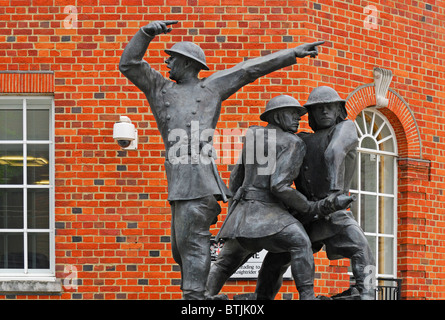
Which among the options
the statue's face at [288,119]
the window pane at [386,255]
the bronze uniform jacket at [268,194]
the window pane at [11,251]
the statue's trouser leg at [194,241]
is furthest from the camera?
the window pane at [386,255]


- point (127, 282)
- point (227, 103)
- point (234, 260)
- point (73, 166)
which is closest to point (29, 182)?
point (73, 166)

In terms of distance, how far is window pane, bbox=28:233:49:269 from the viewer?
39.2 ft

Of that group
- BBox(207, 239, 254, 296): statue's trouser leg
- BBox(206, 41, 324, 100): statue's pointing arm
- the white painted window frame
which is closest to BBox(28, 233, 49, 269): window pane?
the white painted window frame

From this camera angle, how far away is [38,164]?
478 inches

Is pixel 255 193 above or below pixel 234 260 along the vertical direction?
above

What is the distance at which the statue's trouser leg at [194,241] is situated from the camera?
291 inches

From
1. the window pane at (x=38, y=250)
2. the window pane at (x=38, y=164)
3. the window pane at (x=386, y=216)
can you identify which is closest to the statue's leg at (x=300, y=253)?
the window pane at (x=38, y=250)

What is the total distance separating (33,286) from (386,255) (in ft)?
14.9

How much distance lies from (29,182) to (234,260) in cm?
483

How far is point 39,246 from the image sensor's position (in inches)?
472

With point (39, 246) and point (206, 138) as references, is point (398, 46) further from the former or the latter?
point (206, 138)

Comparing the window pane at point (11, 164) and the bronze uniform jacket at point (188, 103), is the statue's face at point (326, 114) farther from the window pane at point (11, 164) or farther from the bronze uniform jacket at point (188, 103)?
the window pane at point (11, 164)

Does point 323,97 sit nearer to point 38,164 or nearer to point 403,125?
point 38,164

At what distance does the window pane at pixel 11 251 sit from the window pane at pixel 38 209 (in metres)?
0.21
